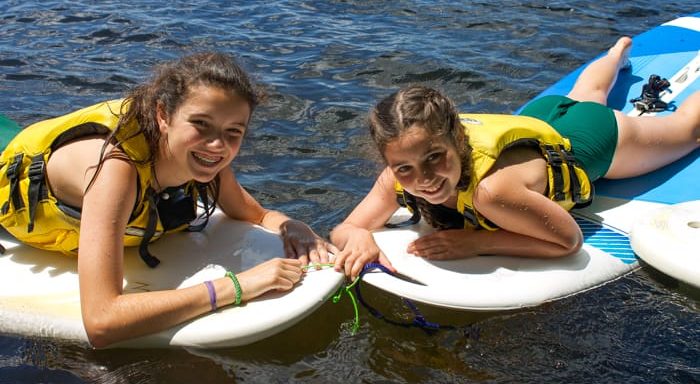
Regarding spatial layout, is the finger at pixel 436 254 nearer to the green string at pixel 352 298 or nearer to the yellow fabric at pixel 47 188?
the green string at pixel 352 298

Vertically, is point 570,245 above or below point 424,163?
below

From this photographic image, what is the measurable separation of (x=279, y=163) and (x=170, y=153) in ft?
6.62

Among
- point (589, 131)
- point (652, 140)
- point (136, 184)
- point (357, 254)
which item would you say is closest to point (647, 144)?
point (652, 140)

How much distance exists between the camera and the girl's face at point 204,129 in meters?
2.81

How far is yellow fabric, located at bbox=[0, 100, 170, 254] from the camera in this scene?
9.81ft

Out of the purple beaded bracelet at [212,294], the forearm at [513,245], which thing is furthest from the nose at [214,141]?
the forearm at [513,245]

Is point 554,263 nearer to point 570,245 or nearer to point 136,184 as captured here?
point 570,245

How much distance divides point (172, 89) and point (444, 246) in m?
1.37

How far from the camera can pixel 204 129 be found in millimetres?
2834

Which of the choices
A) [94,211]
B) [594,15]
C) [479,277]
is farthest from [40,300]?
[594,15]

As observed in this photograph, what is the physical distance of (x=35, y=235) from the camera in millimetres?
3273

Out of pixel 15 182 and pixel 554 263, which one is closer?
pixel 15 182

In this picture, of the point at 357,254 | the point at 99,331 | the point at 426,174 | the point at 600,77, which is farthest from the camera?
the point at 600,77

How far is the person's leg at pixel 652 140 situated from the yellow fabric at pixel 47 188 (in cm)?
238
